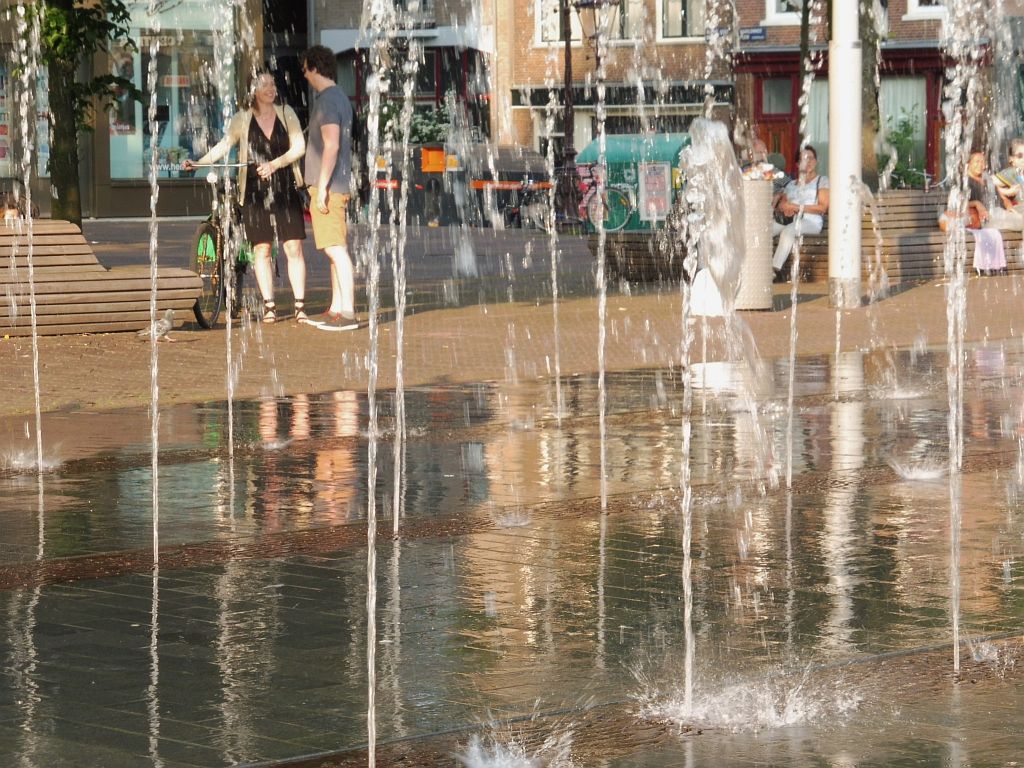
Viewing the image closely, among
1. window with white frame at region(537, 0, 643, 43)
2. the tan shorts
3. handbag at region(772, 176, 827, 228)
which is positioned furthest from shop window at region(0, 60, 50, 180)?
the tan shorts

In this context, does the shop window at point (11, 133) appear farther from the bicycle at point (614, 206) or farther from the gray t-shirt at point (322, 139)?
the gray t-shirt at point (322, 139)

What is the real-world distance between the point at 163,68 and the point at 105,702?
3393 centimetres

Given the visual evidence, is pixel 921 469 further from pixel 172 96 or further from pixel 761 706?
pixel 172 96

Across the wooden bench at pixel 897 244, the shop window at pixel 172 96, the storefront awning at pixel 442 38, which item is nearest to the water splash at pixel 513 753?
the wooden bench at pixel 897 244

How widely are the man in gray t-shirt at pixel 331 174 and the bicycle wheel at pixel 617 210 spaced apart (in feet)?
55.5

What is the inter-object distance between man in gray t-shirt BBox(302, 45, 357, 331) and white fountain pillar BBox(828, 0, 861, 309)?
12.3ft

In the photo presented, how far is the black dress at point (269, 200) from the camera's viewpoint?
1518 cm

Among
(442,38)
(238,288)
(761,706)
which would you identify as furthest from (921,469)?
(442,38)

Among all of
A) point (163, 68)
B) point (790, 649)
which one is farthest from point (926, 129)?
point (790, 649)

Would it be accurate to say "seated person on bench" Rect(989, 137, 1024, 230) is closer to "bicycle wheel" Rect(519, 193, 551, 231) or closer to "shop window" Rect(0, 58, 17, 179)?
"bicycle wheel" Rect(519, 193, 551, 231)

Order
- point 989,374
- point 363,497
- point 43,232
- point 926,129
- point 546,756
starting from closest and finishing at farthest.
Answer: point 546,756, point 363,497, point 989,374, point 43,232, point 926,129

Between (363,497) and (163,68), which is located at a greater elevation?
(163,68)

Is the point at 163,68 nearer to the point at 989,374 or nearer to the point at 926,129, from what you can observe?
the point at 926,129

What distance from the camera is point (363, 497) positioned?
8.27m
